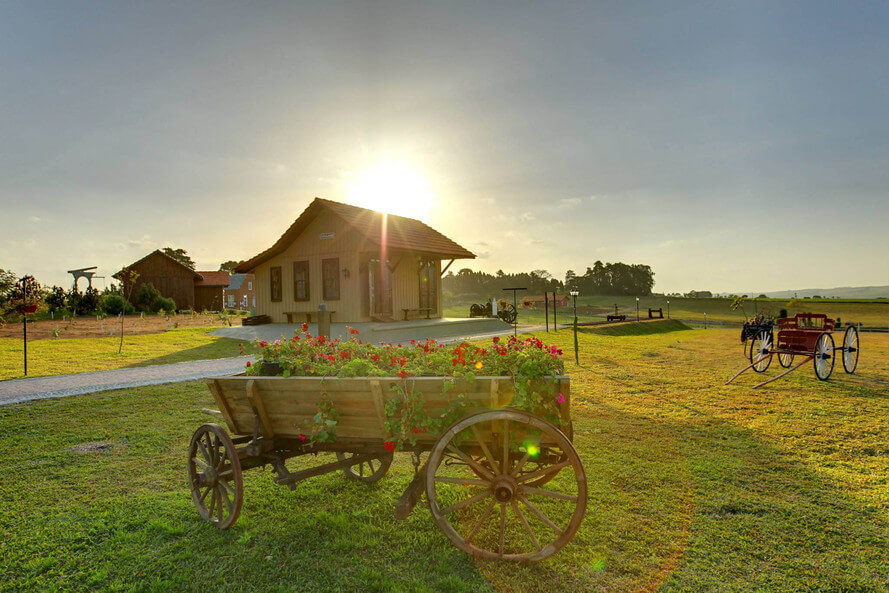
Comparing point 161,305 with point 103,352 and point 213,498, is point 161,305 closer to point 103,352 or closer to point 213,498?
point 103,352

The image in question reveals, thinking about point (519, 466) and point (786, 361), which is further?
point (786, 361)

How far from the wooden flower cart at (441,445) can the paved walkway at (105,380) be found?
265 inches

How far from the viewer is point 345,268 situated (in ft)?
66.5

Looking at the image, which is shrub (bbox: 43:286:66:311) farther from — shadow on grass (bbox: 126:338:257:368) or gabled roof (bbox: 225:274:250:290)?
gabled roof (bbox: 225:274:250:290)

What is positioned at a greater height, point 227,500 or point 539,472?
point 539,472

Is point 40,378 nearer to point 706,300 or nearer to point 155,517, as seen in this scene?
point 155,517

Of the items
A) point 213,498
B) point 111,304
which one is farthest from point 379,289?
point 111,304

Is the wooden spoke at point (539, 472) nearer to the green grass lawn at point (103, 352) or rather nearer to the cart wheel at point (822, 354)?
the green grass lawn at point (103, 352)

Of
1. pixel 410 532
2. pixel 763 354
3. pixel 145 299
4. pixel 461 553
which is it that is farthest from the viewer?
pixel 145 299

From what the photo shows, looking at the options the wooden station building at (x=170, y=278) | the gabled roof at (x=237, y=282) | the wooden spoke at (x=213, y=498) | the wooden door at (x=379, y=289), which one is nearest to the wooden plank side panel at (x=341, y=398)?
the wooden spoke at (x=213, y=498)

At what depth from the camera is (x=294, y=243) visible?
21688 mm

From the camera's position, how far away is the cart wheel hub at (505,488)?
123 inches

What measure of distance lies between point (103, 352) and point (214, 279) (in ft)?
142

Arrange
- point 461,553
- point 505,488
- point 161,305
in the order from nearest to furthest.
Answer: point 505,488 < point 461,553 < point 161,305
